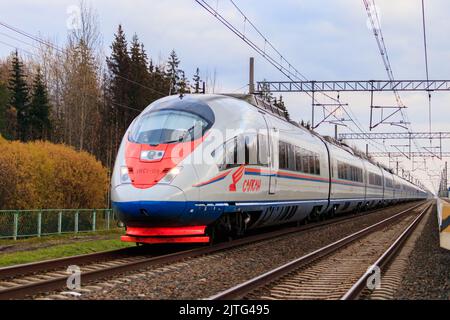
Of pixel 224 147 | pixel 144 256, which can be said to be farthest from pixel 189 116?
pixel 144 256

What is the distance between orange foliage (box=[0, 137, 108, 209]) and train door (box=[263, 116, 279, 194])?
1121cm

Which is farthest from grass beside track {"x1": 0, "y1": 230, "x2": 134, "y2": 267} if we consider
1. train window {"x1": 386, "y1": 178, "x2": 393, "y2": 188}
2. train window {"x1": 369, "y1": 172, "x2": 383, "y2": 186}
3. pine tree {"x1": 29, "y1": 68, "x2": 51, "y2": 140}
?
train window {"x1": 386, "y1": 178, "x2": 393, "y2": 188}

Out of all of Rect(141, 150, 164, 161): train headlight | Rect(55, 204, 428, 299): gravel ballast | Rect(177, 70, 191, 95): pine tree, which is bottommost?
Rect(55, 204, 428, 299): gravel ballast

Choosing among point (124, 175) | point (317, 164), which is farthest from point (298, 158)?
point (124, 175)

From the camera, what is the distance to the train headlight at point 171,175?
10.1 m

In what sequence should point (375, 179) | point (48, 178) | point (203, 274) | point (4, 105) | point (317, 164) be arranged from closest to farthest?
1. point (203, 274)
2. point (317, 164)
3. point (48, 178)
4. point (375, 179)
5. point (4, 105)

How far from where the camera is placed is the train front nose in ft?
32.6

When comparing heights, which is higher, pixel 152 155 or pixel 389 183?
pixel 389 183

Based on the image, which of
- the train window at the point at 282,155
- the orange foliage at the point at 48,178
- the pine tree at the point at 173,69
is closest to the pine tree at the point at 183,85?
the pine tree at the point at 173,69

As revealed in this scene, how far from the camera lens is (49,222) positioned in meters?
18.6

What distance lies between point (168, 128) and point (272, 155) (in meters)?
3.93

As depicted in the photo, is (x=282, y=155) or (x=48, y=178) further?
(x=48, y=178)

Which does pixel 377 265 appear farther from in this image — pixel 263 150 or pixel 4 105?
pixel 4 105

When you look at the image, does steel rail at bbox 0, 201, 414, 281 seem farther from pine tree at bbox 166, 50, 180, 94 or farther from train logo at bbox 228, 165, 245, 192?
pine tree at bbox 166, 50, 180, 94
